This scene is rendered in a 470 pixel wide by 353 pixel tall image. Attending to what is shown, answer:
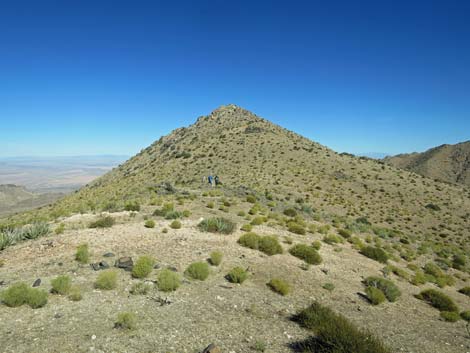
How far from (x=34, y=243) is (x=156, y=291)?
762 centimetres

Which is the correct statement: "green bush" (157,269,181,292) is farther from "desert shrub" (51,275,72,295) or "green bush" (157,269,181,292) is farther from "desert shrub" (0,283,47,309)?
"desert shrub" (0,283,47,309)

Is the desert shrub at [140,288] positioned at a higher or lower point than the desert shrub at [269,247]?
lower

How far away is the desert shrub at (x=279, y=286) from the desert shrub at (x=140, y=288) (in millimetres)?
4410

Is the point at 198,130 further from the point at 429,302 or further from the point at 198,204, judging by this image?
the point at 429,302

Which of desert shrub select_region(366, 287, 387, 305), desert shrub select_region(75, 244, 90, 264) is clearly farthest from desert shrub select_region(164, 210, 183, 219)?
desert shrub select_region(366, 287, 387, 305)

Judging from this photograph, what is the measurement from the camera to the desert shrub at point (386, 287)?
12.1 m

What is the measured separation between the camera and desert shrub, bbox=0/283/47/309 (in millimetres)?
8013

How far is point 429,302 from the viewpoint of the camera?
12867mm

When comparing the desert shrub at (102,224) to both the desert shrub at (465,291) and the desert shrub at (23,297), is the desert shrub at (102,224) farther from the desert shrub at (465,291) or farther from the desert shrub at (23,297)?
the desert shrub at (465,291)

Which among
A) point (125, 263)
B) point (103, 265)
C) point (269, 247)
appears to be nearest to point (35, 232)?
point (103, 265)

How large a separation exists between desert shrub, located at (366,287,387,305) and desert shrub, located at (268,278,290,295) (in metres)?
3.40

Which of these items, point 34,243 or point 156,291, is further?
point 34,243

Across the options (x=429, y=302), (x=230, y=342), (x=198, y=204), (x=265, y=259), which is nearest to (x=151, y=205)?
(x=198, y=204)

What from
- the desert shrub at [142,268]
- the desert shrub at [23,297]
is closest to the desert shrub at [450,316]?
the desert shrub at [142,268]
